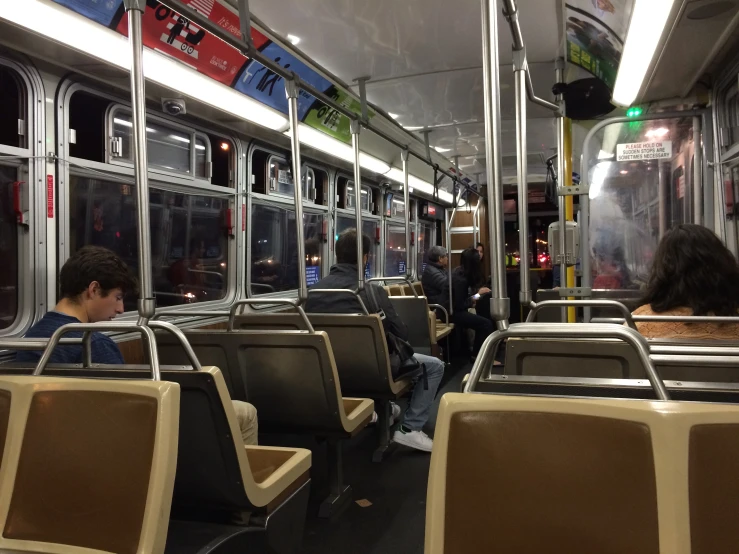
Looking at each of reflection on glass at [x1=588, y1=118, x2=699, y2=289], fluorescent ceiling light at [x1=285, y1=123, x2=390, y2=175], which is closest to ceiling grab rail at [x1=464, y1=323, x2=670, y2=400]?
reflection on glass at [x1=588, y1=118, x2=699, y2=289]

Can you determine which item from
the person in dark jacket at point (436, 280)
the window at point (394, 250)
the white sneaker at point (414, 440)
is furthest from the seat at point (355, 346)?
the window at point (394, 250)

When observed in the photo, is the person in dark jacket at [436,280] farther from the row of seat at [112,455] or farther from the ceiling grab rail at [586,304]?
the row of seat at [112,455]

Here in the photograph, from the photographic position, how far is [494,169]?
1.44 meters

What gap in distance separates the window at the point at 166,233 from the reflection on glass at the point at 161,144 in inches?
7.1

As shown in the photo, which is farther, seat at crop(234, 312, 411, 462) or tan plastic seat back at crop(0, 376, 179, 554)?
seat at crop(234, 312, 411, 462)

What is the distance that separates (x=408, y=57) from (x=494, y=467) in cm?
300

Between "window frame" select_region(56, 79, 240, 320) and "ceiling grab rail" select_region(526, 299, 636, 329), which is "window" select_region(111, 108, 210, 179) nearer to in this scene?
"window frame" select_region(56, 79, 240, 320)

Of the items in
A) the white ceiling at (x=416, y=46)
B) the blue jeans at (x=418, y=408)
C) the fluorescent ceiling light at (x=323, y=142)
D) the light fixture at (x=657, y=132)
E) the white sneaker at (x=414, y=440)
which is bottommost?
the white sneaker at (x=414, y=440)

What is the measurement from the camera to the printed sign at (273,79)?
3330 mm

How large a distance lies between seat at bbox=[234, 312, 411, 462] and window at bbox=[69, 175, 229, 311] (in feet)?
2.95

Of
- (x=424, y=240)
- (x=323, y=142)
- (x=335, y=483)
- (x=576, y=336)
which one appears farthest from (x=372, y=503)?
(x=424, y=240)

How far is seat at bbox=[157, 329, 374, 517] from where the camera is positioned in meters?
2.42

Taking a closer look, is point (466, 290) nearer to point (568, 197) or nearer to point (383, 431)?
point (568, 197)

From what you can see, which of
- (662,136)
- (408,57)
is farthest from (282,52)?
(662,136)
